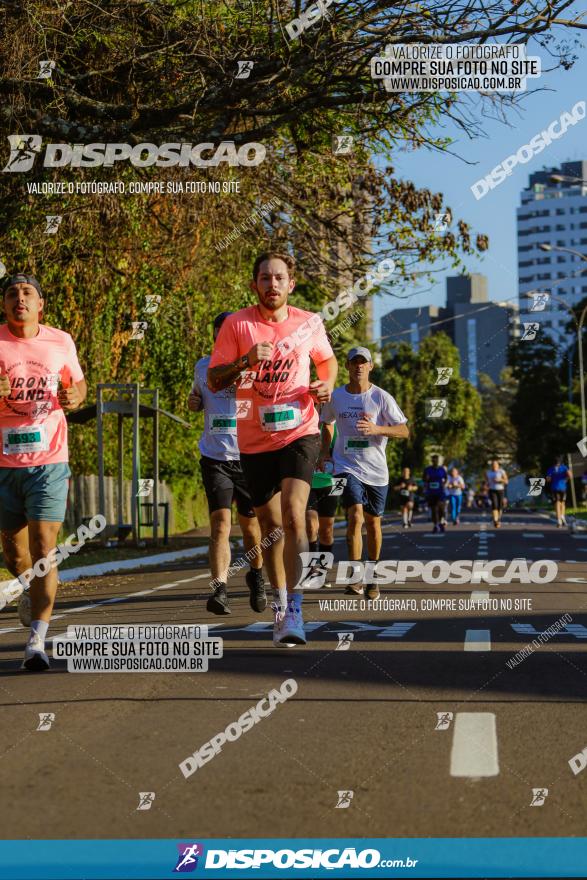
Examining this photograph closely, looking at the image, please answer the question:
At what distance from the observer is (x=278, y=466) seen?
8.31 m

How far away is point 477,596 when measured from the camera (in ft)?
41.4

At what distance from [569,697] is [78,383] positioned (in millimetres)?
3194

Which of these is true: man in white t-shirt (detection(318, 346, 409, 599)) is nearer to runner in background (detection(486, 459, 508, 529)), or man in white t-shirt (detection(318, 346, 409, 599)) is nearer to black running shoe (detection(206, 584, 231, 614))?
black running shoe (detection(206, 584, 231, 614))

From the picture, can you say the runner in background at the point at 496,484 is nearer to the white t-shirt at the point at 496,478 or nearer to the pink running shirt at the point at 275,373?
the white t-shirt at the point at 496,478

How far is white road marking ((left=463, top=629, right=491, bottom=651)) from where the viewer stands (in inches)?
328

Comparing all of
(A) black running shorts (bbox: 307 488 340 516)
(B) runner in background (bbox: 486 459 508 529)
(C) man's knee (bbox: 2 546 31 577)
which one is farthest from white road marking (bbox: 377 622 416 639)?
(B) runner in background (bbox: 486 459 508 529)

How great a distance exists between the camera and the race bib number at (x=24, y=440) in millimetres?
7676

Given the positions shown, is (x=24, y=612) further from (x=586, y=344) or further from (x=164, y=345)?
(x=586, y=344)

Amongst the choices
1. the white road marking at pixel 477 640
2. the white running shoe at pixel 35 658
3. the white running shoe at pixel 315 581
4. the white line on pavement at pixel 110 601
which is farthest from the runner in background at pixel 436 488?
the white running shoe at pixel 35 658

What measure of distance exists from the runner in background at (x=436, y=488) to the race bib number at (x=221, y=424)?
21.4m

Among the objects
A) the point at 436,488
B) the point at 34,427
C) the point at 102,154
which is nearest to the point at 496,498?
the point at 436,488

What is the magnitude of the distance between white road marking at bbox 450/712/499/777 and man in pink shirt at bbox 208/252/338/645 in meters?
2.36

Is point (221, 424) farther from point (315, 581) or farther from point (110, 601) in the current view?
point (315, 581)

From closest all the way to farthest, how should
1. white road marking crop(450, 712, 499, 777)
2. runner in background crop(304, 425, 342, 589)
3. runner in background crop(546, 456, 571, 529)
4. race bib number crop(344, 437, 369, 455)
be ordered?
→ white road marking crop(450, 712, 499, 777), race bib number crop(344, 437, 369, 455), runner in background crop(304, 425, 342, 589), runner in background crop(546, 456, 571, 529)
